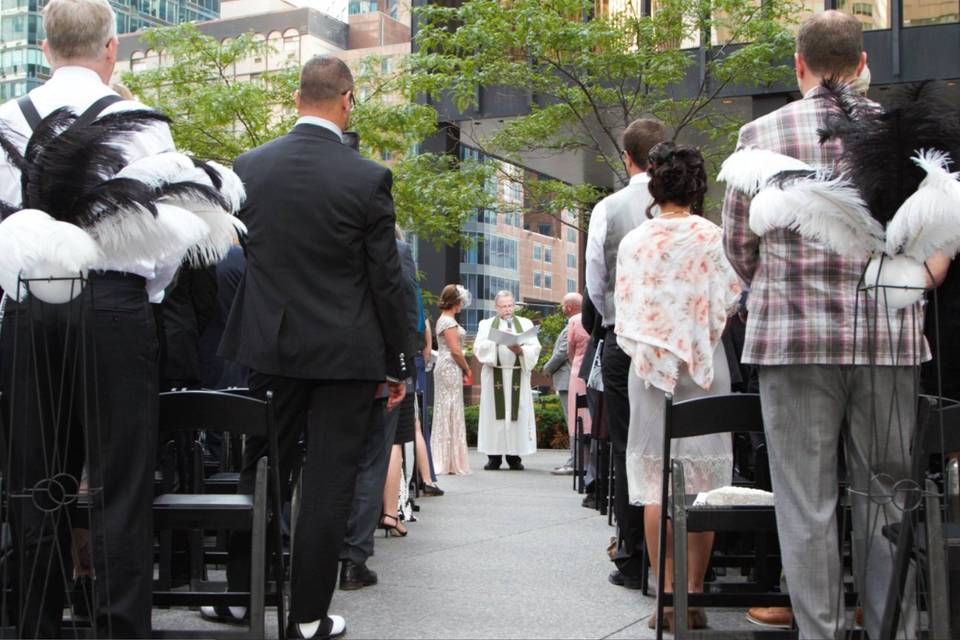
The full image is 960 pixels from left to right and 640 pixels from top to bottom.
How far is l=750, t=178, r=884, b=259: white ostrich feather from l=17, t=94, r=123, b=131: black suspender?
7.45 ft

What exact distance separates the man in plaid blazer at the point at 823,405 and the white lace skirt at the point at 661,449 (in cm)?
134

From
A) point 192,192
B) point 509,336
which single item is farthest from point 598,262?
point 509,336

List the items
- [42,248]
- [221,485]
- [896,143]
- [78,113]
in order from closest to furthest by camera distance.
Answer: [896,143], [42,248], [78,113], [221,485]

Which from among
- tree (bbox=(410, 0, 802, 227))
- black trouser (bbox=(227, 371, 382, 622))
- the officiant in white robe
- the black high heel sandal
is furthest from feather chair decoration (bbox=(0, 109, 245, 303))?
tree (bbox=(410, 0, 802, 227))

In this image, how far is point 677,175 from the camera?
221 inches

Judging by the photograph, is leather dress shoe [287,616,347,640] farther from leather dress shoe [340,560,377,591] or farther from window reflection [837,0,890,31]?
window reflection [837,0,890,31]

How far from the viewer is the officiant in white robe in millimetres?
15789

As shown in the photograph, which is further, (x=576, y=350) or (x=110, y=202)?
(x=576, y=350)

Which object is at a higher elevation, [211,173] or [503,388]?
[211,173]

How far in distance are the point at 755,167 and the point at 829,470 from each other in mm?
1023

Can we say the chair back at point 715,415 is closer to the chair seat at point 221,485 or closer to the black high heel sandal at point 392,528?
the chair seat at point 221,485

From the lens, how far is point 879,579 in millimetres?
3979

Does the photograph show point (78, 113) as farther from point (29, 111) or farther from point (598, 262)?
point (598, 262)

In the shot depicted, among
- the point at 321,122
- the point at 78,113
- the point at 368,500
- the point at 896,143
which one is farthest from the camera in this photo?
the point at 368,500
